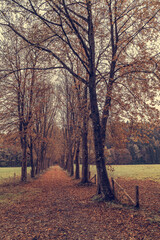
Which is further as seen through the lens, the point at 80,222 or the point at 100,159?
the point at 100,159

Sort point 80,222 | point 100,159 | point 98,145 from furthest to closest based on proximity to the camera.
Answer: point 98,145
point 100,159
point 80,222

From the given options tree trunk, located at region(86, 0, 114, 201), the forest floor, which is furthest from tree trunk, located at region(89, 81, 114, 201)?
the forest floor

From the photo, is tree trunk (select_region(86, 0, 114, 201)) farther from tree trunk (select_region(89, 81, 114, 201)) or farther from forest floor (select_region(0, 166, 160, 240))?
forest floor (select_region(0, 166, 160, 240))

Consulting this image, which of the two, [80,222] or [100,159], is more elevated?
[100,159]

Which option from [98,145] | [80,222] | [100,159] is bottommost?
[80,222]

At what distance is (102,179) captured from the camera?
10.6 meters

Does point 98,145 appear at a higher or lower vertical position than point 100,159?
higher

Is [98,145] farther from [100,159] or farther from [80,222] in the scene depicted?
[80,222]

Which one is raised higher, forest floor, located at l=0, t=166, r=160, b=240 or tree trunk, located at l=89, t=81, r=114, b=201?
tree trunk, located at l=89, t=81, r=114, b=201

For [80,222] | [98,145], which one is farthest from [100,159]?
[80,222]

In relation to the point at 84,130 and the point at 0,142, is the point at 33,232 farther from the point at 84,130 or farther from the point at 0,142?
the point at 0,142

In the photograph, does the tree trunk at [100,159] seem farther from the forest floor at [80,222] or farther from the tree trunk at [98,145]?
the forest floor at [80,222]

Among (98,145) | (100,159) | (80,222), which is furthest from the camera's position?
(98,145)

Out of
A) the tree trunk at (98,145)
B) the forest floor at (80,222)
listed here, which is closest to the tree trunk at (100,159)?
the tree trunk at (98,145)
